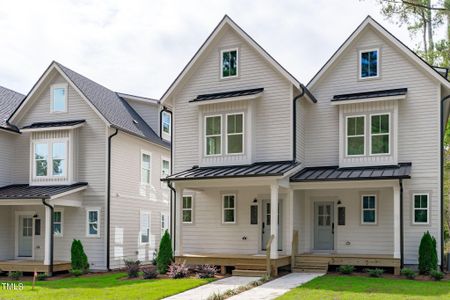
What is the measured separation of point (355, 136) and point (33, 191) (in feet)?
42.7

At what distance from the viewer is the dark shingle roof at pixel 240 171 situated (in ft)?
61.6

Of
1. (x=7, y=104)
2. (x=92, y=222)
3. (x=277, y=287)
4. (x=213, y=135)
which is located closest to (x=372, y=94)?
(x=213, y=135)

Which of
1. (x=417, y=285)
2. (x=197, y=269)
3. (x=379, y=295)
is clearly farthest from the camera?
(x=197, y=269)

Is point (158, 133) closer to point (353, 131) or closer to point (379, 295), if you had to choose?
point (353, 131)

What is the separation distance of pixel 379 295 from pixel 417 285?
8.28 feet

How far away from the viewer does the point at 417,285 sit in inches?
620

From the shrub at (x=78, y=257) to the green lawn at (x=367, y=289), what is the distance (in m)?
9.70

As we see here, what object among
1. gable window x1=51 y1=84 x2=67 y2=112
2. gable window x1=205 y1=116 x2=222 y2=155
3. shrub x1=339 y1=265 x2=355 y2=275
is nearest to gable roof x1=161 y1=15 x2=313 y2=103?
gable window x1=205 y1=116 x2=222 y2=155

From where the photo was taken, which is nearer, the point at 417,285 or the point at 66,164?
the point at 417,285

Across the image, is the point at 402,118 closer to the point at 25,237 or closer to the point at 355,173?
the point at 355,173

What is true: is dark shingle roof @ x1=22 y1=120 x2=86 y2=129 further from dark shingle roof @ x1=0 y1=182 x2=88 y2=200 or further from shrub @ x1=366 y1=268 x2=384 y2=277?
shrub @ x1=366 y1=268 x2=384 y2=277

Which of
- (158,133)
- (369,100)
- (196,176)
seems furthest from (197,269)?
(158,133)

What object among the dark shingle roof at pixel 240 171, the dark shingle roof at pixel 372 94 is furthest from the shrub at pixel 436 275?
→ the dark shingle roof at pixel 372 94

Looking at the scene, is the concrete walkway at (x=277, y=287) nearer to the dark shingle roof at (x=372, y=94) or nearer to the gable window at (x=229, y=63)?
the dark shingle roof at (x=372, y=94)
